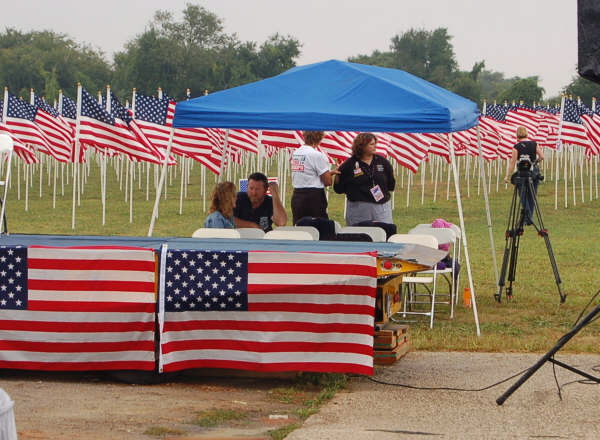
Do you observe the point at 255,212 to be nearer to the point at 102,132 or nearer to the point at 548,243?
the point at 548,243

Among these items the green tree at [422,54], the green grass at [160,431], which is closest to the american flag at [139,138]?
the green grass at [160,431]

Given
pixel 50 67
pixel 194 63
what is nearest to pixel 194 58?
pixel 194 63

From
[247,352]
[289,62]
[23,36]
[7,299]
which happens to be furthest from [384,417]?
[23,36]

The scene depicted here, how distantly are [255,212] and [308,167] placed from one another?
44.3 inches

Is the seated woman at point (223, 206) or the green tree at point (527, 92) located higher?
the green tree at point (527, 92)

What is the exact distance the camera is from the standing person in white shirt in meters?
13.9

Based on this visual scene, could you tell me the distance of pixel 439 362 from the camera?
32.2 feet

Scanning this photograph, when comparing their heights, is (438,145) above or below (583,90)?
below

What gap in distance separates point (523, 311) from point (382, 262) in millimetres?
4706

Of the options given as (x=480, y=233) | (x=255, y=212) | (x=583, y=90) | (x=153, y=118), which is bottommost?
(x=480, y=233)

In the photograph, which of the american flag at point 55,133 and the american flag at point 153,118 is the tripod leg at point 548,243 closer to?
the american flag at point 153,118

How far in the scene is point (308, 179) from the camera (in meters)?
14.0

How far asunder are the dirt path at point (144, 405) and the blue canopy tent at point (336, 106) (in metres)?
3.32

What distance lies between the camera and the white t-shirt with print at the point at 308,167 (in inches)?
548
